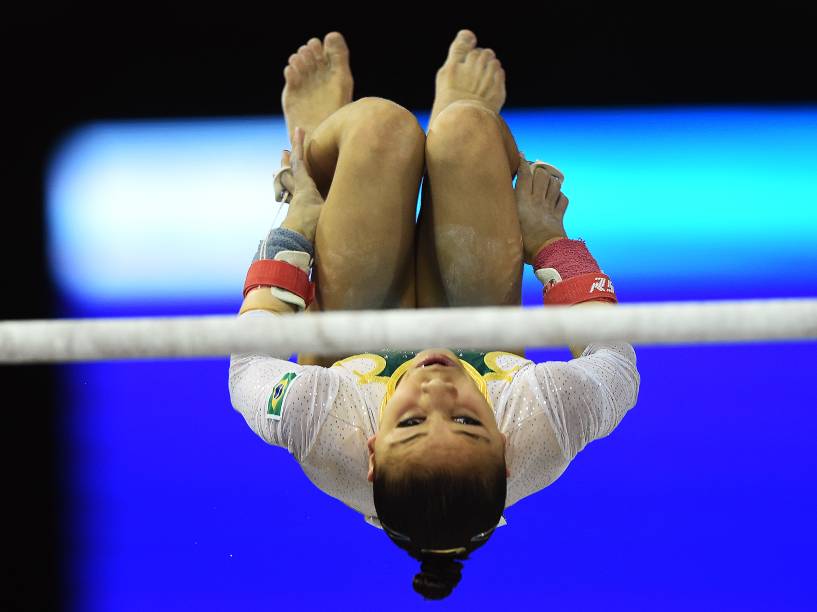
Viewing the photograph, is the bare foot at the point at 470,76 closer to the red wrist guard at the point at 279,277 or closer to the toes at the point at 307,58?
the toes at the point at 307,58

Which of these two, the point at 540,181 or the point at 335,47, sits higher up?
the point at 335,47

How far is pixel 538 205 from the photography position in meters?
1.33

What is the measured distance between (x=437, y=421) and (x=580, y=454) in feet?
2.00

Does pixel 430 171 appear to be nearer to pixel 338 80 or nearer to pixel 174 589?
pixel 338 80

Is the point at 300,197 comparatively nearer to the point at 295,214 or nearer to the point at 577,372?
the point at 295,214

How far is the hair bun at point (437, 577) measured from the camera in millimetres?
1121

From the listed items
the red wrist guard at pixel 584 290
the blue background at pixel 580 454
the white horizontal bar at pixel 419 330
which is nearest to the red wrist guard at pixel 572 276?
the red wrist guard at pixel 584 290

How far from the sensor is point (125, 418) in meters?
1.63

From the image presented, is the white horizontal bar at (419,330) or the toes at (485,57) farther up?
the toes at (485,57)

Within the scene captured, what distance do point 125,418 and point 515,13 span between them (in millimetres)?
1011

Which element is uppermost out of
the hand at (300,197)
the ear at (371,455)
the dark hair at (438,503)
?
the hand at (300,197)

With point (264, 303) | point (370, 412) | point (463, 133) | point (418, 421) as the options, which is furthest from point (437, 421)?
point (463, 133)

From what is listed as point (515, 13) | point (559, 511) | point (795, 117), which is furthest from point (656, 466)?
point (515, 13)

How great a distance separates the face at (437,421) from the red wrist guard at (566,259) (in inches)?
9.9
